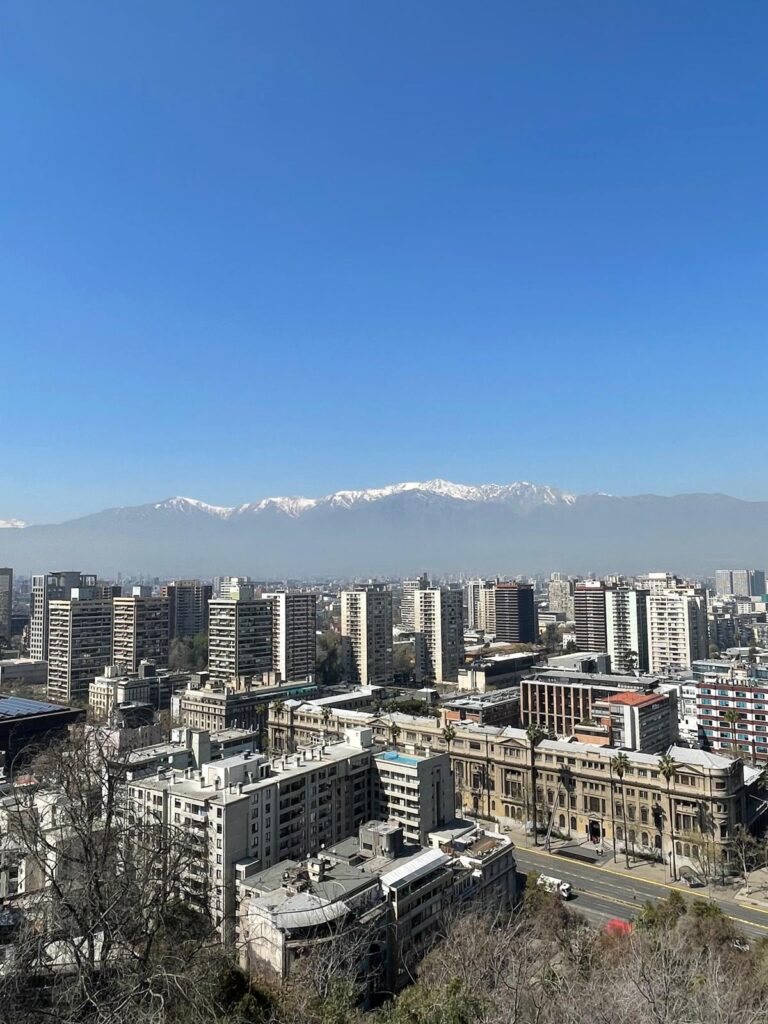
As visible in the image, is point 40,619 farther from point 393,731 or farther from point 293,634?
point 393,731

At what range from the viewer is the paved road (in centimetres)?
2505

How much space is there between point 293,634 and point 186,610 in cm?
3139

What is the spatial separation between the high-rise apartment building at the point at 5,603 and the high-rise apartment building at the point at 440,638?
5781 cm

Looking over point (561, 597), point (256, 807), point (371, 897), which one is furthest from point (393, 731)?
point (561, 597)

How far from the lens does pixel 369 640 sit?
246ft

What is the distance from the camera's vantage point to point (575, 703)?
48.4 meters

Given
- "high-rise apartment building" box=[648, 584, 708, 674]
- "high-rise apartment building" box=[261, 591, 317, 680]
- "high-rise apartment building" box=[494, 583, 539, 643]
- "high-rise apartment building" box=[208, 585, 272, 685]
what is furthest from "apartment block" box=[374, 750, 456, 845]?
"high-rise apartment building" box=[494, 583, 539, 643]

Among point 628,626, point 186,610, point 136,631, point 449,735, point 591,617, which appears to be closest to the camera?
point 449,735

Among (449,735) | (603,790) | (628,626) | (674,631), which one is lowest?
(603,790)

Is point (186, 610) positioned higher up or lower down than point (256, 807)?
higher up

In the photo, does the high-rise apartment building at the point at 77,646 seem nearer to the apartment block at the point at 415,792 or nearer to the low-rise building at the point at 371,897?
the apartment block at the point at 415,792

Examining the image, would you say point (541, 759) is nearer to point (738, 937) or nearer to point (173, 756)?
point (738, 937)

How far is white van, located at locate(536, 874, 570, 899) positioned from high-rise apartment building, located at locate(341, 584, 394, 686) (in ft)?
153

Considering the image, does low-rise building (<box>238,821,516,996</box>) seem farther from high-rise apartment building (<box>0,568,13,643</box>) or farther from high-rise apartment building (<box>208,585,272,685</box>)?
high-rise apartment building (<box>0,568,13,643</box>)
